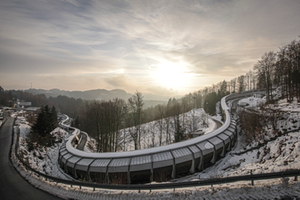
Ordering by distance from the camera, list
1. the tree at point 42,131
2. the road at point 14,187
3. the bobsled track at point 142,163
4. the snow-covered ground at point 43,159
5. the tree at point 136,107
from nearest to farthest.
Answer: the road at point 14,187 → the bobsled track at point 142,163 → the snow-covered ground at point 43,159 → the tree at point 42,131 → the tree at point 136,107

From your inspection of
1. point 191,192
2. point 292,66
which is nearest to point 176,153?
point 191,192

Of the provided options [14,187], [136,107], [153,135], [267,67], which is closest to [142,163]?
[14,187]

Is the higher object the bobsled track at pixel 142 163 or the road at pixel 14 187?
the road at pixel 14 187

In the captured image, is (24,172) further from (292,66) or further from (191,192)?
(292,66)

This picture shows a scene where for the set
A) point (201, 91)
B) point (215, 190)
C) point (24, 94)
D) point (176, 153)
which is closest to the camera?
point (215, 190)

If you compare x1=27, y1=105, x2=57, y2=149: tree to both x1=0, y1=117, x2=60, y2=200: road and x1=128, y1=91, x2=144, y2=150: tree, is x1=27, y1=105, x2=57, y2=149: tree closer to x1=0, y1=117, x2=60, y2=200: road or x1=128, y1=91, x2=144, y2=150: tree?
x1=0, y1=117, x2=60, y2=200: road

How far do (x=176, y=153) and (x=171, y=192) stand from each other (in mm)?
7852

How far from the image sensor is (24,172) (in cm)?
991

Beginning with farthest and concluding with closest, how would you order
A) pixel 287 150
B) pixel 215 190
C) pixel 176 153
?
pixel 176 153 → pixel 287 150 → pixel 215 190

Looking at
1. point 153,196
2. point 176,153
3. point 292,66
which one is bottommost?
point 176,153

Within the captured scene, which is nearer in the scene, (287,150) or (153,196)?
(153,196)

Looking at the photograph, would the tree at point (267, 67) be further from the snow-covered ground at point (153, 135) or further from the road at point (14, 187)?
the road at point (14, 187)

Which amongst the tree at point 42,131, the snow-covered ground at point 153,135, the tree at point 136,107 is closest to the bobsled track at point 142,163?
the tree at point 42,131

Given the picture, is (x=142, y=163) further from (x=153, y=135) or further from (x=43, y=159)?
(x=153, y=135)
